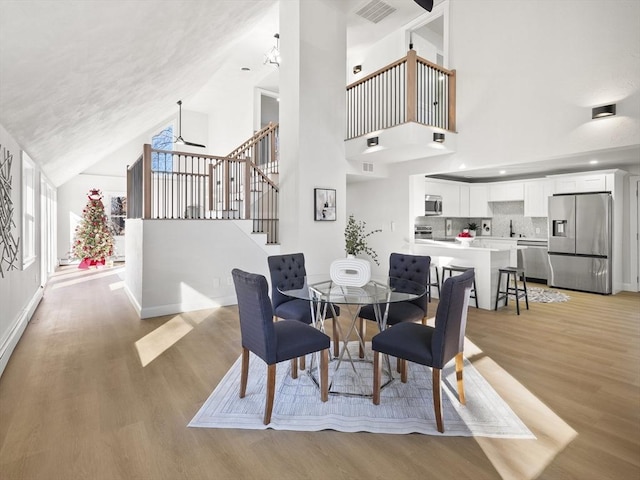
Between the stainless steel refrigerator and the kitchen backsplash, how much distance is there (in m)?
1.16

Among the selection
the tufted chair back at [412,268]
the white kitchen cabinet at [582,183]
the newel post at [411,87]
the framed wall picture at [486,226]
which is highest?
the newel post at [411,87]

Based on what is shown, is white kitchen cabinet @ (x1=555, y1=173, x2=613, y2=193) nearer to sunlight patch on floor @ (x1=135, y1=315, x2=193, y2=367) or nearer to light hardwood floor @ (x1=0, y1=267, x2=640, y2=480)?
light hardwood floor @ (x1=0, y1=267, x2=640, y2=480)

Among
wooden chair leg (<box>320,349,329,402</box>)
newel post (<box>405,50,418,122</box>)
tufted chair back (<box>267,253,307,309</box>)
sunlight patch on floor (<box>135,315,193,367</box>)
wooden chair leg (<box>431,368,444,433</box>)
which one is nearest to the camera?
wooden chair leg (<box>431,368,444,433</box>)

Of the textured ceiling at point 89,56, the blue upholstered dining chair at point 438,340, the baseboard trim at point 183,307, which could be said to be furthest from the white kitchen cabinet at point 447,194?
the blue upholstered dining chair at point 438,340

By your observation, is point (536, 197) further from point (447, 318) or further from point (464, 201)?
point (447, 318)

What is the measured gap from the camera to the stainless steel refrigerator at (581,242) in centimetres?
637

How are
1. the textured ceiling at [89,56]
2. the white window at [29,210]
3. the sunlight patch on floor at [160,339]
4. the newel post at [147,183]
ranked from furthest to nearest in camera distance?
the white window at [29,210]
the newel post at [147,183]
the sunlight patch on floor at [160,339]
the textured ceiling at [89,56]

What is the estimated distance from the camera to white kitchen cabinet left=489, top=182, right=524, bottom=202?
798 cm

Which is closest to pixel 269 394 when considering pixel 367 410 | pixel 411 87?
pixel 367 410

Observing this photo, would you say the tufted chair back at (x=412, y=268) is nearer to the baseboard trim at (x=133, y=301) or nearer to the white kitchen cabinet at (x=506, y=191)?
the baseboard trim at (x=133, y=301)

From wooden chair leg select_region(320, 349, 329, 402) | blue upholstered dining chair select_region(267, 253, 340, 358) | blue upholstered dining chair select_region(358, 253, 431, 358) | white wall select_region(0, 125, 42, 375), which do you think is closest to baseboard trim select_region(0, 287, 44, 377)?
→ white wall select_region(0, 125, 42, 375)

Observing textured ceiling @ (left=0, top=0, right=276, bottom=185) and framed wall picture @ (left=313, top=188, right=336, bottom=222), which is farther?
framed wall picture @ (left=313, top=188, right=336, bottom=222)

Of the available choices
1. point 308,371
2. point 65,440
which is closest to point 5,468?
point 65,440

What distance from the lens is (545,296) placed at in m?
6.22
